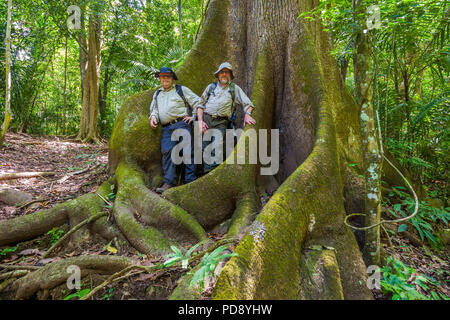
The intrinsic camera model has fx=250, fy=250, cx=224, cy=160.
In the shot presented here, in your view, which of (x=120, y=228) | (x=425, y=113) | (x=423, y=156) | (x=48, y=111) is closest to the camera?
(x=120, y=228)

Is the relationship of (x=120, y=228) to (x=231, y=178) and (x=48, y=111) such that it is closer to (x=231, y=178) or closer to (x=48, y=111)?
(x=231, y=178)

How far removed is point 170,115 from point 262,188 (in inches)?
74.4

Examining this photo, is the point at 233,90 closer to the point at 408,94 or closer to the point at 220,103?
the point at 220,103

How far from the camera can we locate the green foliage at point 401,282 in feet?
6.82

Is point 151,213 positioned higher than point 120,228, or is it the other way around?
point 151,213

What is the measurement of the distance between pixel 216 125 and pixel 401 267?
3017 millimetres

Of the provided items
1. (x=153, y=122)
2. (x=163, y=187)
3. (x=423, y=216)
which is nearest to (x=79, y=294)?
(x=163, y=187)

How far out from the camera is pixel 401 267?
2.64m

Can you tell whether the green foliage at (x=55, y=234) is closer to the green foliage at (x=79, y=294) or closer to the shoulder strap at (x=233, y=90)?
the green foliage at (x=79, y=294)

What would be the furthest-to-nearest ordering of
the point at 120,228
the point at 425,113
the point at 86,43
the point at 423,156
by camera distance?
the point at 86,43 < the point at 423,156 < the point at 425,113 < the point at 120,228

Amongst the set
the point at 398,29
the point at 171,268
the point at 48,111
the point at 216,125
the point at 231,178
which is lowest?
the point at 171,268

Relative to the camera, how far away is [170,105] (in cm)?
A: 405

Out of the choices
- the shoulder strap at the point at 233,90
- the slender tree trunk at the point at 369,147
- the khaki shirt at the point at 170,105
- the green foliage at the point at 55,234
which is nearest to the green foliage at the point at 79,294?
the green foliage at the point at 55,234
